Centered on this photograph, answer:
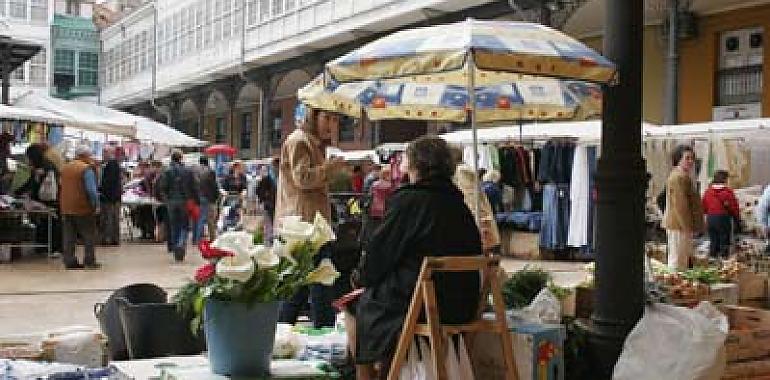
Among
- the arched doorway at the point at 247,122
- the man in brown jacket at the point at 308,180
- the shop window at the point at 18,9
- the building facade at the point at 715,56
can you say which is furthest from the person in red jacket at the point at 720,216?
the shop window at the point at 18,9

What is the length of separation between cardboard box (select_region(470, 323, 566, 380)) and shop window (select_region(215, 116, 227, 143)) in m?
34.7

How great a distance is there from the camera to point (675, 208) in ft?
30.9

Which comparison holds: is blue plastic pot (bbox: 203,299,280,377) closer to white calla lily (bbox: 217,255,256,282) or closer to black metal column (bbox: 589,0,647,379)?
white calla lily (bbox: 217,255,256,282)

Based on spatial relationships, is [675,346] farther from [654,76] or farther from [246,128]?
[246,128]

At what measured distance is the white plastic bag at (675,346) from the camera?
4.34 m

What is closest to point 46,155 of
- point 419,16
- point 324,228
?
point 419,16

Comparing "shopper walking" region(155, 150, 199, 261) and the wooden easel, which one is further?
"shopper walking" region(155, 150, 199, 261)

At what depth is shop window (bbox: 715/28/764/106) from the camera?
50.3 ft

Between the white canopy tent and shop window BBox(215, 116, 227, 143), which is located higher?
shop window BBox(215, 116, 227, 143)

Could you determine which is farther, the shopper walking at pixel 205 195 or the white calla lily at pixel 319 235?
the shopper walking at pixel 205 195

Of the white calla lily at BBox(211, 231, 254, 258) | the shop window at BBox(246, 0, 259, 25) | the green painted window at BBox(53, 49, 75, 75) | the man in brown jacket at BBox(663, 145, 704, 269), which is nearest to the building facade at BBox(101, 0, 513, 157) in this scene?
the shop window at BBox(246, 0, 259, 25)

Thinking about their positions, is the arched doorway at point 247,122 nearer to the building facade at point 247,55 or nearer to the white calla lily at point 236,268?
the building facade at point 247,55

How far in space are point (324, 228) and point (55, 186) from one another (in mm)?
10403

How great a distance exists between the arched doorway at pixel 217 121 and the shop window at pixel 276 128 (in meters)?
4.60
